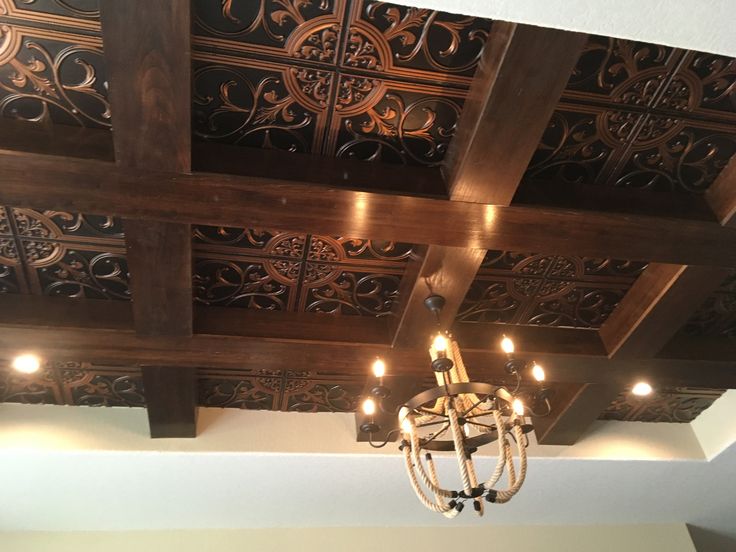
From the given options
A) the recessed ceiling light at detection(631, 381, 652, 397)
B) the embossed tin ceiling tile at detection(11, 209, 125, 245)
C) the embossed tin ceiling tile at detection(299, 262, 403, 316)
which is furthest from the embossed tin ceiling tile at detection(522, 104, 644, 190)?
the embossed tin ceiling tile at detection(11, 209, 125, 245)

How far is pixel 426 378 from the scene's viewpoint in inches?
119

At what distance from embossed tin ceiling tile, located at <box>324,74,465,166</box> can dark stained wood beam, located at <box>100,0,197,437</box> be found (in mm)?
495

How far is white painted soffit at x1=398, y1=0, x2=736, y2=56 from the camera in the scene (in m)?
1.39

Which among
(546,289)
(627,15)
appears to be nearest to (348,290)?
(546,289)

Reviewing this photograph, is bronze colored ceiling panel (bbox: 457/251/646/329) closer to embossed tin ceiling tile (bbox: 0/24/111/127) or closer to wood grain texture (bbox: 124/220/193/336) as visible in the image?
wood grain texture (bbox: 124/220/193/336)

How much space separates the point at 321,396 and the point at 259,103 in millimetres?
1898

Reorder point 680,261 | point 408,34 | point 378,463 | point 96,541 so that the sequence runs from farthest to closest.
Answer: point 96,541 < point 378,463 < point 680,261 < point 408,34

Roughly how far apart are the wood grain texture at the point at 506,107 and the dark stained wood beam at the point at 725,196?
84 cm

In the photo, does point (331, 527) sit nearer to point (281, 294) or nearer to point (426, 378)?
point (426, 378)

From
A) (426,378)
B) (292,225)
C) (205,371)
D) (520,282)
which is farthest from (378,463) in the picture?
(292,225)

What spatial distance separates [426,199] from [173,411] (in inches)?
71.5

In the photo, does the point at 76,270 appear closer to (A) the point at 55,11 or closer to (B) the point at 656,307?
(A) the point at 55,11

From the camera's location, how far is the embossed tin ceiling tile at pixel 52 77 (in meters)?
1.70

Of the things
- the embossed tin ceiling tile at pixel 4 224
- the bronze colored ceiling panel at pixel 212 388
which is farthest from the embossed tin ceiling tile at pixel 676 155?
the embossed tin ceiling tile at pixel 4 224
